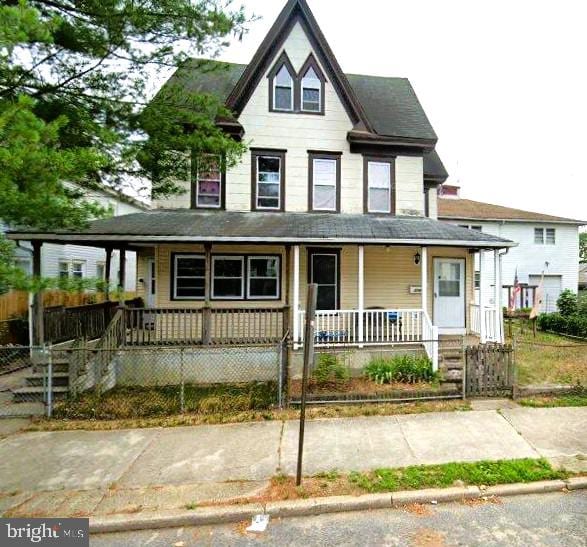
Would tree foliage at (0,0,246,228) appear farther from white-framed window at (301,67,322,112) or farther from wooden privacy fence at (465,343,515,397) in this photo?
wooden privacy fence at (465,343,515,397)

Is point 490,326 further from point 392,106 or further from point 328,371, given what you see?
point 392,106

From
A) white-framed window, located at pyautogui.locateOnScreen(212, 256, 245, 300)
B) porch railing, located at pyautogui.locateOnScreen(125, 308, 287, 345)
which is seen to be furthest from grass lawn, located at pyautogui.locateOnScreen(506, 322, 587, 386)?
white-framed window, located at pyautogui.locateOnScreen(212, 256, 245, 300)

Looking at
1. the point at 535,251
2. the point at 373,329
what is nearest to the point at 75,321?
the point at 373,329

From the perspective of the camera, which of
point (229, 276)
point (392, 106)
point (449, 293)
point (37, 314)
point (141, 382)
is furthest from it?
point (392, 106)

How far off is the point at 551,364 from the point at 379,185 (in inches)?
267

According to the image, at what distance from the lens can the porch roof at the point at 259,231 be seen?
8.38m

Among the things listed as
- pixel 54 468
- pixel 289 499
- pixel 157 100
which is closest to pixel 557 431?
pixel 289 499

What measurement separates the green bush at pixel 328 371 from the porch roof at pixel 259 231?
9.22ft

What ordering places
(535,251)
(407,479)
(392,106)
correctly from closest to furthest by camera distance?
1. (407,479)
2. (392,106)
3. (535,251)

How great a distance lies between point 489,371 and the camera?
22.9 ft

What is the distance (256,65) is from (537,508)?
11643 millimetres

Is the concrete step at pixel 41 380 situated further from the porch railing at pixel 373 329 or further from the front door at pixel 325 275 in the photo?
the front door at pixel 325 275

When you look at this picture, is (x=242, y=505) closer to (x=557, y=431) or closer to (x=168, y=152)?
(x=557, y=431)

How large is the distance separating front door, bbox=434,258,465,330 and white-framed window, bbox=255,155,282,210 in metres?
5.40
